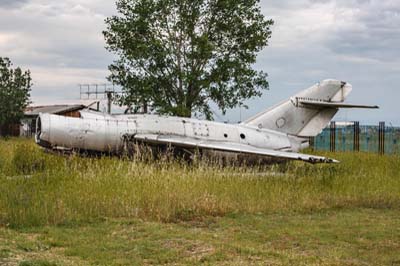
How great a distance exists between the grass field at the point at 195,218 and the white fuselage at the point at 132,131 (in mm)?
1430

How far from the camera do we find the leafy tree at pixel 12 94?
5684 cm

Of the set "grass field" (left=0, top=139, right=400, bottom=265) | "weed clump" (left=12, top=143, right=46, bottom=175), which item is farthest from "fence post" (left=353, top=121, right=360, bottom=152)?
"weed clump" (left=12, top=143, right=46, bottom=175)

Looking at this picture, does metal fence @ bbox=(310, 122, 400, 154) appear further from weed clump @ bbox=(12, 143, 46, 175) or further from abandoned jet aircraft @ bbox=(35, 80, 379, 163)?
weed clump @ bbox=(12, 143, 46, 175)

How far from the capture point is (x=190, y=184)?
1195 centimetres

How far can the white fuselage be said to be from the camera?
16.3 m

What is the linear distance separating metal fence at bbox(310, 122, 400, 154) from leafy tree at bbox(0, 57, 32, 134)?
34.3m

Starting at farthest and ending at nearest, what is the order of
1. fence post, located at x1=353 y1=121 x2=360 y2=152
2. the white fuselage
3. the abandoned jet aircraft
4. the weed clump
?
fence post, located at x1=353 y1=121 x2=360 y2=152 < the abandoned jet aircraft < the white fuselage < the weed clump

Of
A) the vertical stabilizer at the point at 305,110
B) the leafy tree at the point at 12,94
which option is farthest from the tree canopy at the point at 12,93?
the vertical stabilizer at the point at 305,110

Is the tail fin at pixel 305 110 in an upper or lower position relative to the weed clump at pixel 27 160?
upper

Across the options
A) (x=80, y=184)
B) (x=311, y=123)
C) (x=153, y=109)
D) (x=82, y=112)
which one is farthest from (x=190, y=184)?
(x=153, y=109)

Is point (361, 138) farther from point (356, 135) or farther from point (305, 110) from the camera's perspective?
point (305, 110)

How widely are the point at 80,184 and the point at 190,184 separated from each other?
7.15 ft

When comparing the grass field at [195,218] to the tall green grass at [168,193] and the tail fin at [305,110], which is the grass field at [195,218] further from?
the tail fin at [305,110]

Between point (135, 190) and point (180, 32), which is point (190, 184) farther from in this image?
point (180, 32)
